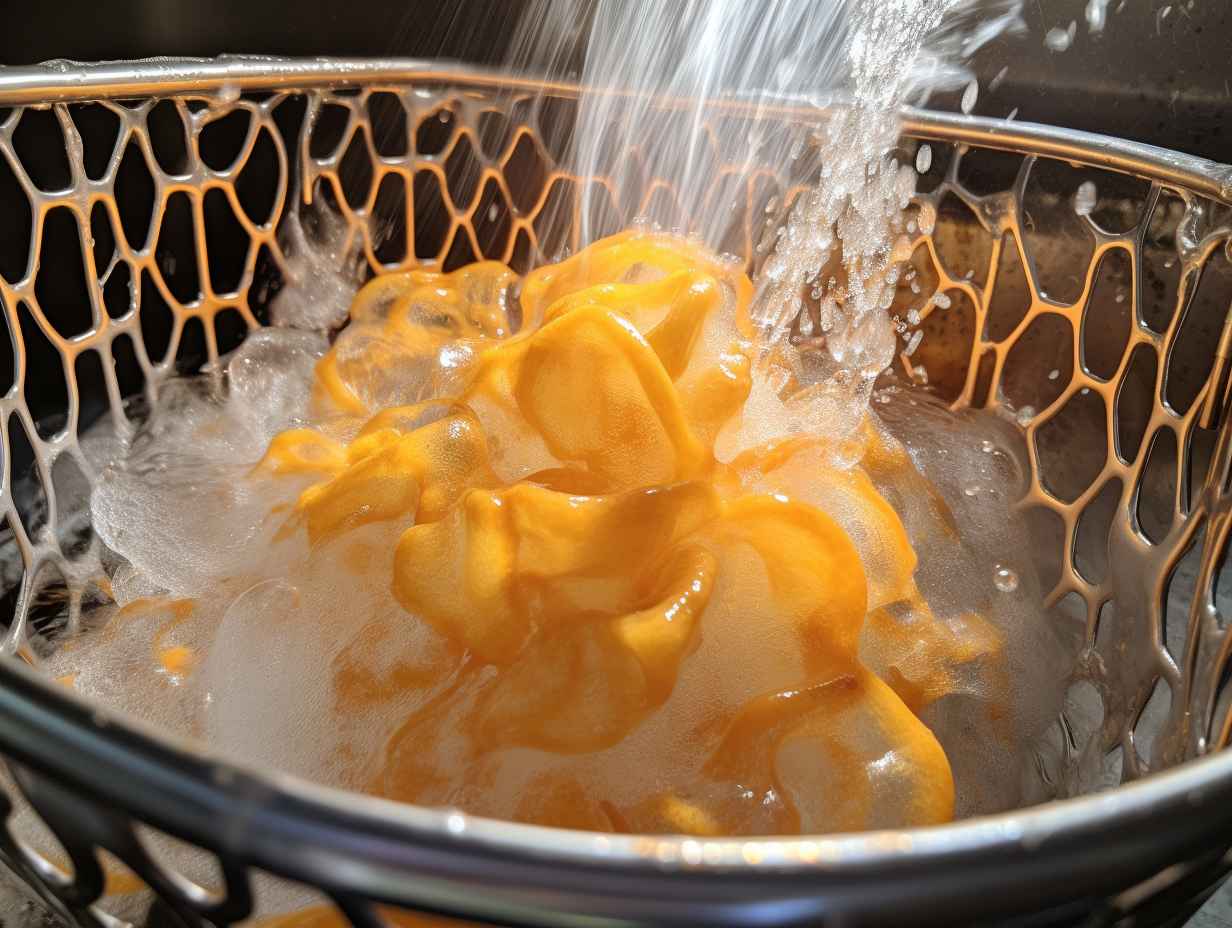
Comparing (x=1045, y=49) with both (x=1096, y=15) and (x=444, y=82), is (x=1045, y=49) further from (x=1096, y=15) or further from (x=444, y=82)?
(x=444, y=82)

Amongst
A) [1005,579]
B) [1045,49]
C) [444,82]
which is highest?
[1045,49]

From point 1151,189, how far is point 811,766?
356mm

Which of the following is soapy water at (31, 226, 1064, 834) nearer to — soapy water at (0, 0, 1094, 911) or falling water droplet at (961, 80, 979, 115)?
soapy water at (0, 0, 1094, 911)

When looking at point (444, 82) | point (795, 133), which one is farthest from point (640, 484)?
point (444, 82)

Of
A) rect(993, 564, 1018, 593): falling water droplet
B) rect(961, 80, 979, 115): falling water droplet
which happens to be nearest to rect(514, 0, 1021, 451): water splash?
rect(961, 80, 979, 115): falling water droplet

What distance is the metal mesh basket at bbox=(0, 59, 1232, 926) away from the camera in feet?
0.46

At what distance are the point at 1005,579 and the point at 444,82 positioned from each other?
515 mm

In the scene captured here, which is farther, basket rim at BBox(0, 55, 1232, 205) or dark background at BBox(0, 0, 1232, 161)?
dark background at BBox(0, 0, 1232, 161)

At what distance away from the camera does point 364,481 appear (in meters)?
0.43

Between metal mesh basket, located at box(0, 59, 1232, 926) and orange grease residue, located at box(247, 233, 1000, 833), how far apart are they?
0.30 feet

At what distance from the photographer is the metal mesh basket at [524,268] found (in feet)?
0.46

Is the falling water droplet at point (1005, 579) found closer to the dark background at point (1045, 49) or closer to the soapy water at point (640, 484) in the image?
the soapy water at point (640, 484)

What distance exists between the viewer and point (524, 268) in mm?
788

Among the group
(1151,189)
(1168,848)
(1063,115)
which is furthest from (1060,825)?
(1063,115)
